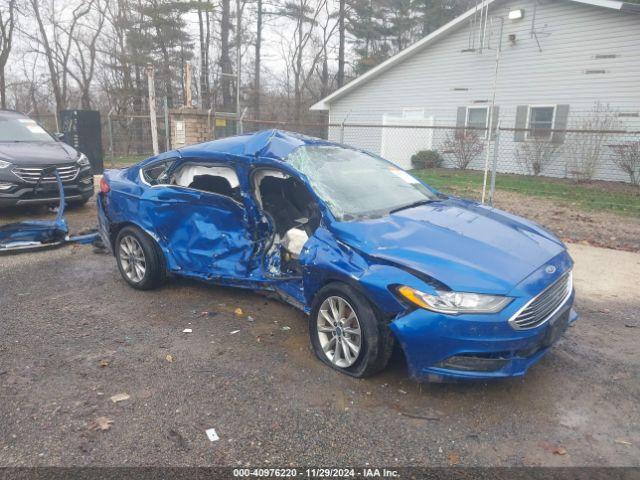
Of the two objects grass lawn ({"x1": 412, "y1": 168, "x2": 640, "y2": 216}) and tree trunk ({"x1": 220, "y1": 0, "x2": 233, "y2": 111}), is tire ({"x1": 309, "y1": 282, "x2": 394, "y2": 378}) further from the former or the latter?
tree trunk ({"x1": 220, "y1": 0, "x2": 233, "y2": 111})

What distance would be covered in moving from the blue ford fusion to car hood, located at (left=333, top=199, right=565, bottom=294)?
0.03ft

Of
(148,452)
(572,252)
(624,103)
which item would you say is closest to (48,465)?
(148,452)

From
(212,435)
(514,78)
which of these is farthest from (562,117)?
(212,435)

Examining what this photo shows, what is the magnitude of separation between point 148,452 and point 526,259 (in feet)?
8.15

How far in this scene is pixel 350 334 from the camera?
3270 mm

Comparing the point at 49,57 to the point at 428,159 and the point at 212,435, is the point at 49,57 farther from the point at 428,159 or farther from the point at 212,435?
the point at 212,435

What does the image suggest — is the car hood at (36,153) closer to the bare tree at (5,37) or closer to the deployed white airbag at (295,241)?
the deployed white airbag at (295,241)

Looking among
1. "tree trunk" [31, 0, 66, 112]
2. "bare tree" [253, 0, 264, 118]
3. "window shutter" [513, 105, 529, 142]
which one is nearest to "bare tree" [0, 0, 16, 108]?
"tree trunk" [31, 0, 66, 112]

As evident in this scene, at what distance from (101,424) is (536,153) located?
1398cm

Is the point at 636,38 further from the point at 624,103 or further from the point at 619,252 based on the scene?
the point at 619,252

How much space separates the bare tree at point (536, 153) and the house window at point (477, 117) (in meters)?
2.34

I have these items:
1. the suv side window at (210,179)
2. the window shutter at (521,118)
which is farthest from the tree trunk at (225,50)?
the suv side window at (210,179)

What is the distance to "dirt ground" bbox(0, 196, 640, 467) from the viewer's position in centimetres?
259

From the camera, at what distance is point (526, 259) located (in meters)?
3.10
